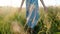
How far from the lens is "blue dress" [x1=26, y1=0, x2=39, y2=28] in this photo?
6.65ft

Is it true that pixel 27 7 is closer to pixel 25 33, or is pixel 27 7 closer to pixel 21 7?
pixel 21 7

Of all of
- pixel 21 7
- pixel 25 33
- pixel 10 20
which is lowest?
pixel 25 33

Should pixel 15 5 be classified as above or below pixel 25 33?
above

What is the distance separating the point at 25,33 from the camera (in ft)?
6.63

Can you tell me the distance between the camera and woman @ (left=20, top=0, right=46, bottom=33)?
203cm

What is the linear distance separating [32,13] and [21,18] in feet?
0.39

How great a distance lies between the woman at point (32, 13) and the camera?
203cm

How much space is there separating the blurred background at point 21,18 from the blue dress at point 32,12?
0.03 meters

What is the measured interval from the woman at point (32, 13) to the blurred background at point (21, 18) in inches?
1.3

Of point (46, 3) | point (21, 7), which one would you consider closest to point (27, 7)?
point (21, 7)

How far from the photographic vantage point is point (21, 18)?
2.03m

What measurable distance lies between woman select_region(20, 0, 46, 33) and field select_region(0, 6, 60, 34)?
0.12ft

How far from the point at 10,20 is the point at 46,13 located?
1.20ft

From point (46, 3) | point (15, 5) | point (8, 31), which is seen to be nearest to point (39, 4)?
point (46, 3)
